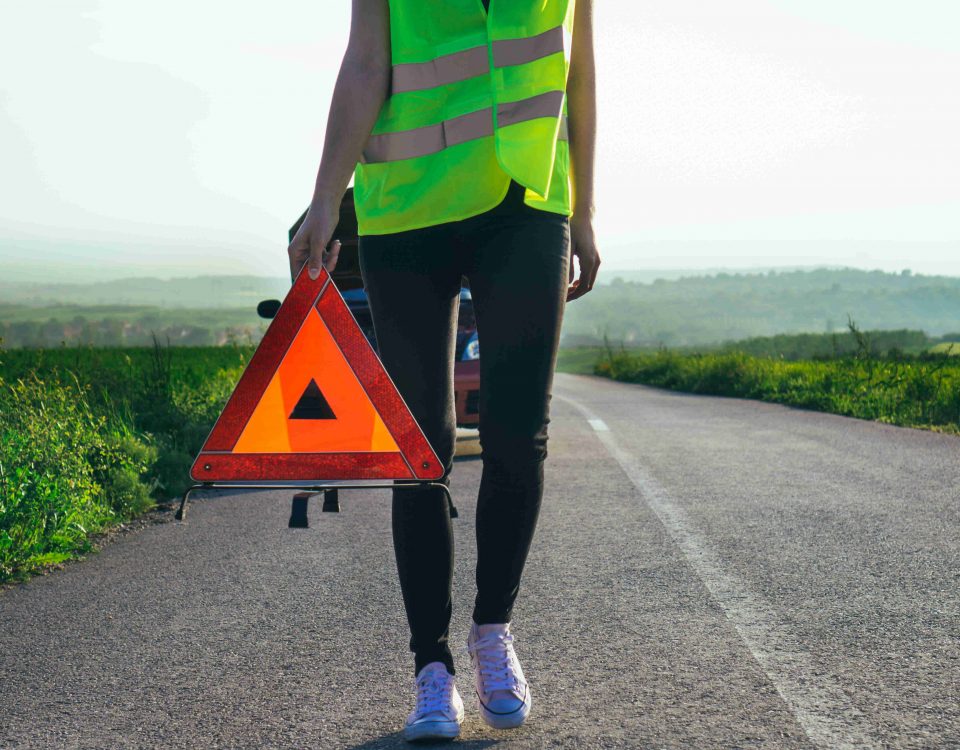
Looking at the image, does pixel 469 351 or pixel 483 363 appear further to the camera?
pixel 469 351

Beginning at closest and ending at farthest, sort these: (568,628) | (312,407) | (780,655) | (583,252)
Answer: (312,407) < (583,252) < (780,655) < (568,628)

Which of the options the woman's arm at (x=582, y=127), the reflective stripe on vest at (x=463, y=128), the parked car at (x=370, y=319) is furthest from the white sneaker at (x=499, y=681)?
the parked car at (x=370, y=319)

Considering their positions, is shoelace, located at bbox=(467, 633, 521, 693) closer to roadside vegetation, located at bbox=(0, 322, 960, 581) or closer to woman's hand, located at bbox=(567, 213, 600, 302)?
woman's hand, located at bbox=(567, 213, 600, 302)

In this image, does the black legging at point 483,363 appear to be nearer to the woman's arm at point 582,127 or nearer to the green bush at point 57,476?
the woman's arm at point 582,127

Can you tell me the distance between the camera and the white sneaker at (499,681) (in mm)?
2709

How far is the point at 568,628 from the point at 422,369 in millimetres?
1394

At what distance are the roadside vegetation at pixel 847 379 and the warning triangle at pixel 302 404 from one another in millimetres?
9309

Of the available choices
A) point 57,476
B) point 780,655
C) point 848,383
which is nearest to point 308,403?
point 780,655

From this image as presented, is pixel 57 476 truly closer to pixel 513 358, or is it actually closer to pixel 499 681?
pixel 499 681

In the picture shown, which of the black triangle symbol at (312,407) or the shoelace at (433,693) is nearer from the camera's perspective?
the shoelace at (433,693)

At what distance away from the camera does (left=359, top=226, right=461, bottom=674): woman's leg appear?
2.65 metres

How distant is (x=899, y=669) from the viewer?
10.5 feet

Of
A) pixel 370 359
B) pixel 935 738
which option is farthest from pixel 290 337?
pixel 935 738

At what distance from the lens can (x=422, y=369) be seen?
8.92 feet
